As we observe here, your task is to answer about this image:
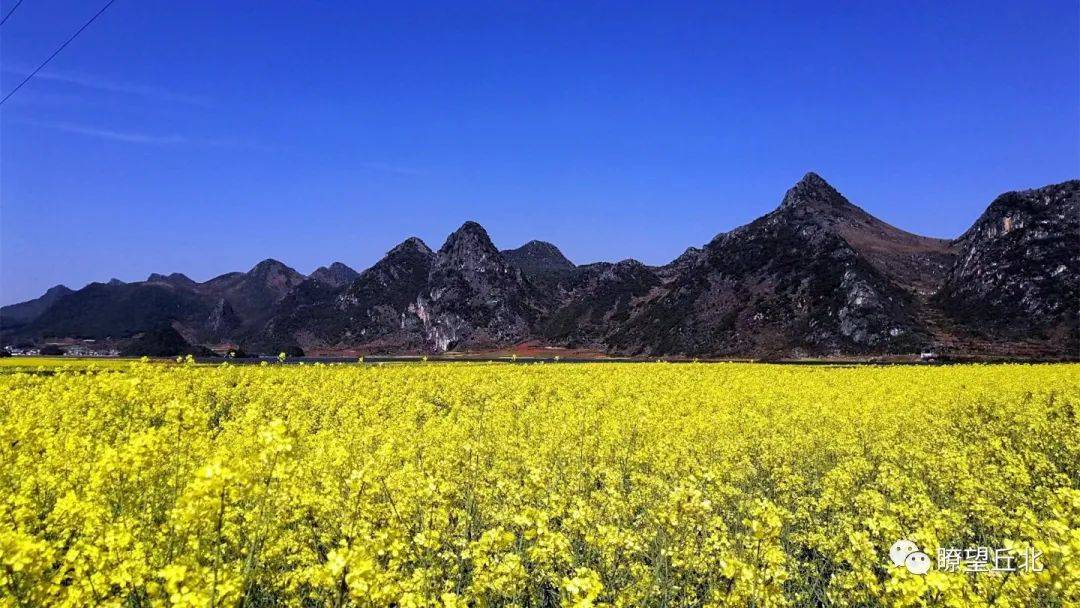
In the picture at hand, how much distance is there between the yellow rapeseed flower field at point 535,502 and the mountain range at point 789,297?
196 ft

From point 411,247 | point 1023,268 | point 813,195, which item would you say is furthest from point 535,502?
point 411,247

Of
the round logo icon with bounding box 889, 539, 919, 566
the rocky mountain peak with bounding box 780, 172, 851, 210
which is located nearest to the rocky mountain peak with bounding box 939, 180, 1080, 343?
the rocky mountain peak with bounding box 780, 172, 851, 210

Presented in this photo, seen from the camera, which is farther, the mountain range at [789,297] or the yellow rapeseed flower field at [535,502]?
the mountain range at [789,297]

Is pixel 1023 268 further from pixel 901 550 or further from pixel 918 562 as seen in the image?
pixel 918 562

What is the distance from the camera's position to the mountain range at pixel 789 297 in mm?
74812

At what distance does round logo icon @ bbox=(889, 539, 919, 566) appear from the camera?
6.81 metres

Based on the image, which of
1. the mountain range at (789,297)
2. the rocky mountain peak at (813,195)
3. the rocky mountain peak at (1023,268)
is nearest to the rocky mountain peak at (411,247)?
the mountain range at (789,297)

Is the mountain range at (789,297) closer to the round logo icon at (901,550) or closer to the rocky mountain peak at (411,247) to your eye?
the rocky mountain peak at (411,247)

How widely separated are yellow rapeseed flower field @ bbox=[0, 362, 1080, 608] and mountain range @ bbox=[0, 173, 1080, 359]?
5973 cm

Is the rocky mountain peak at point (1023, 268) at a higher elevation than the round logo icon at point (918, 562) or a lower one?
higher

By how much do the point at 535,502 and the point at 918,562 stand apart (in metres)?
4.77

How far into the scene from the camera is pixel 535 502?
328 inches

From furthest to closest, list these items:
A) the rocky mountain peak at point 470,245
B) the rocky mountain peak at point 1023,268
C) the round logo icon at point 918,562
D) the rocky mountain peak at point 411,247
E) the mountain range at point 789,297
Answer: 1. the rocky mountain peak at point 411,247
2. the rocky mountain peak at point 470,245
3. the mountain range at point 789,297
4. the rocky mountain peak at point 1023,268
5. the round logo icon at point 918,562

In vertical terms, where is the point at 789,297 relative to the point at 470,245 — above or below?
below
